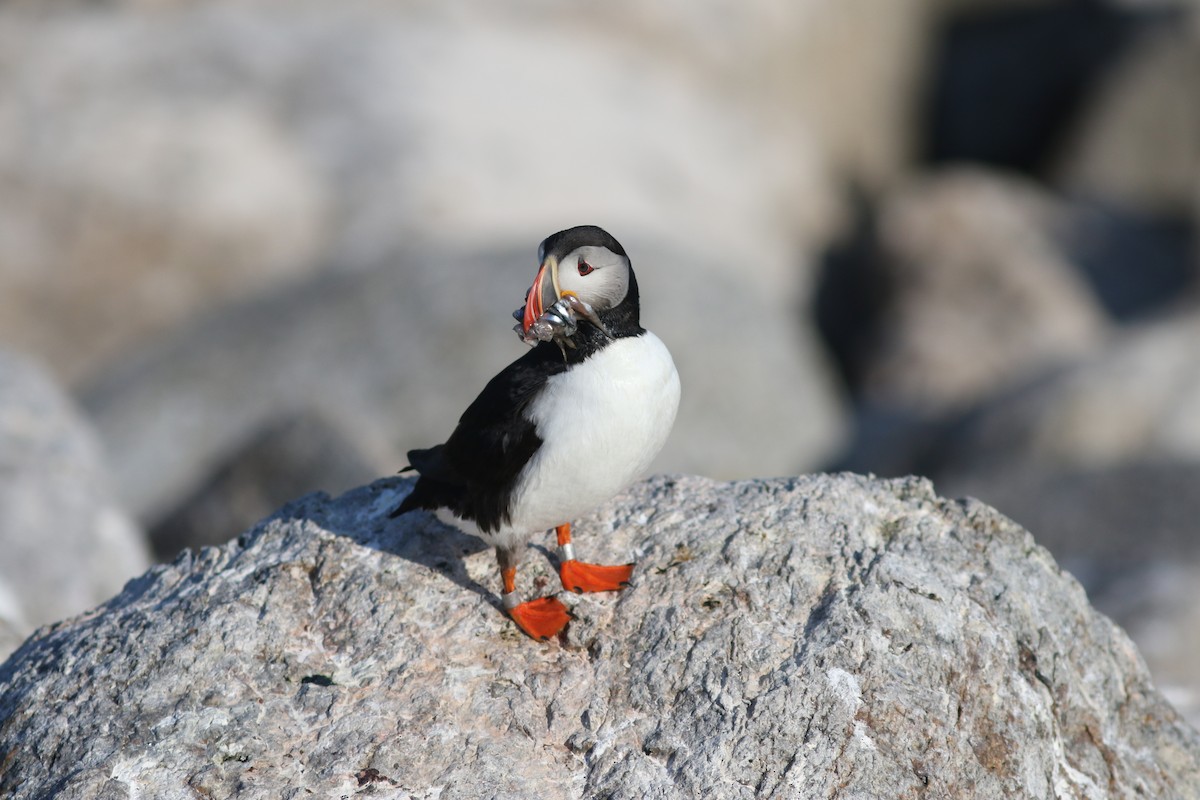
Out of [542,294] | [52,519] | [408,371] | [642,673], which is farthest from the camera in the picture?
[408,371]

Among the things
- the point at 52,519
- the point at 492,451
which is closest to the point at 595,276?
the point at 492,451

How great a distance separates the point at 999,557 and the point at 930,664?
0.79 meters

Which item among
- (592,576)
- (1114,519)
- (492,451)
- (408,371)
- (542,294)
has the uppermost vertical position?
(1114,519)

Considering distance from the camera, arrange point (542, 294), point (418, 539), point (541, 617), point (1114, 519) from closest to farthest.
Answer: point (542, 294), point (541, 617), point (418, 539), point (1114, 519)

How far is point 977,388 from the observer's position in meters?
18.2

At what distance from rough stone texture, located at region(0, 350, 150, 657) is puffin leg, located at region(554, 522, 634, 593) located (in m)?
3.89

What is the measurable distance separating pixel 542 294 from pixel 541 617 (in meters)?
1.34

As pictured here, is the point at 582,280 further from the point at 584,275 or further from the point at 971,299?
the point at 971,299

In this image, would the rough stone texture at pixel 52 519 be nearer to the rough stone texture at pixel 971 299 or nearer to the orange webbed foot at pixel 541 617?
the orange webbed foot at pixel 541 617

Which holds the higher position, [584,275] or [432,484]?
[584,275]

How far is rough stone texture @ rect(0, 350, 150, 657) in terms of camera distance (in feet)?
Result: 28.5

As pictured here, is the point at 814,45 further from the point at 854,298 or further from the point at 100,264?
the point at 100,264

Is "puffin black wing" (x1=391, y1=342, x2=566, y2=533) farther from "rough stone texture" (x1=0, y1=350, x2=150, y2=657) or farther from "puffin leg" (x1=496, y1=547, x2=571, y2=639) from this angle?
"rough stone texture" (x1=0, y1=350, x2=150, y2=657)

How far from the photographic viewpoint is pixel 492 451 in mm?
5719
